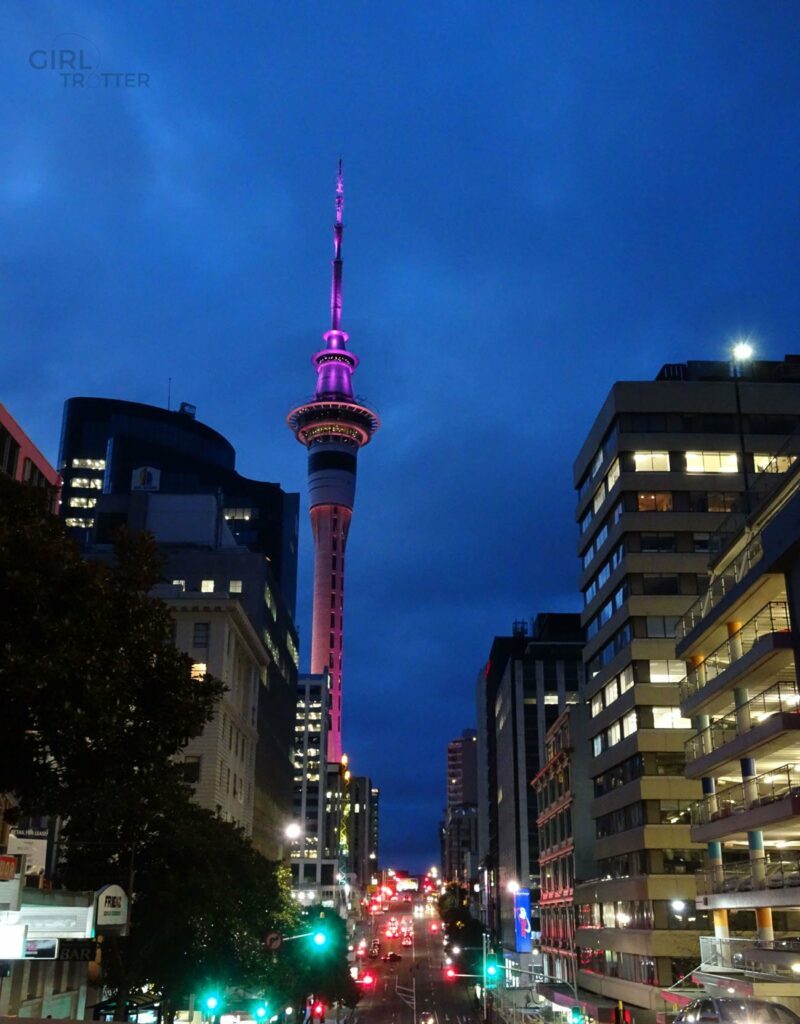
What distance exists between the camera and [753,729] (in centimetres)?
3884

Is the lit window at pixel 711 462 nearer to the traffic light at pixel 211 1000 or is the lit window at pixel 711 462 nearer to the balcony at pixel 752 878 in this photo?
the balcony at pixel 752 878

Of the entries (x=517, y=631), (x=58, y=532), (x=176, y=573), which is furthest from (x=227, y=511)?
(x=58, y=532)

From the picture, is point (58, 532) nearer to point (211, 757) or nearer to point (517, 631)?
point (211, 757)

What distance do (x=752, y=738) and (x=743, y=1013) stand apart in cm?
1459

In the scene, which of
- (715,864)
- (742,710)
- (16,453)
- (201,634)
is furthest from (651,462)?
(16,453)

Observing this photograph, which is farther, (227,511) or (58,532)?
(227,511)

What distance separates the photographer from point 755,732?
38.4 m

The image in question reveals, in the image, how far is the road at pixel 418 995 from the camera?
93.2 metres

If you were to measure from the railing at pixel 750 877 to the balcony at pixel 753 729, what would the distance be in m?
4.20

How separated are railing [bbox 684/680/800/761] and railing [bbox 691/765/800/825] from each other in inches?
76.5

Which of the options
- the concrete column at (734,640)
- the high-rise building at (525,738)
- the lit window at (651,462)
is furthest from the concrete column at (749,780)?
the high-rise building at (525,738)

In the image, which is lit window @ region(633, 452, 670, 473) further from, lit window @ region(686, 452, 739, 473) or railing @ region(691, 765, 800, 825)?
railing @ region(691, 765, 800, 825)

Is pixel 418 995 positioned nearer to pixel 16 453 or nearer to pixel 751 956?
pixel 751 956

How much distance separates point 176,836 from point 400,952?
149243mm
